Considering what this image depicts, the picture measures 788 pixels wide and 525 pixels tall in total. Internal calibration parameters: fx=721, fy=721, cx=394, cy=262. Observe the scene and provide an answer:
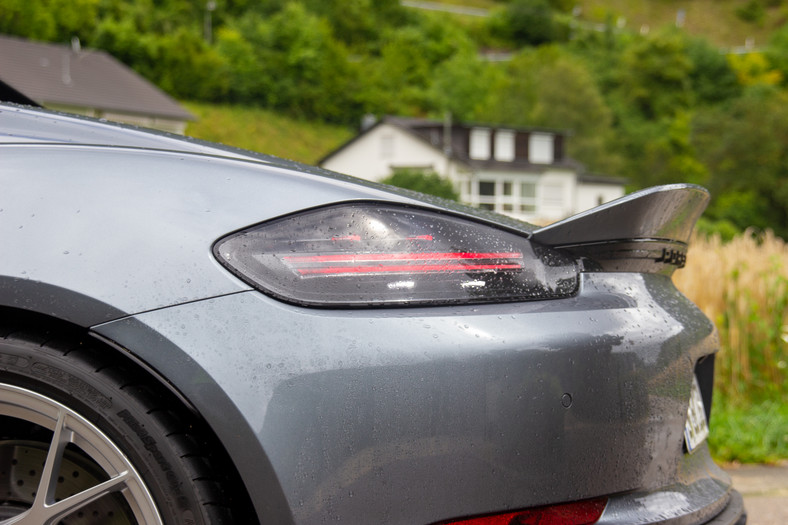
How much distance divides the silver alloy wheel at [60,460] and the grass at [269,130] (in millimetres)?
51649

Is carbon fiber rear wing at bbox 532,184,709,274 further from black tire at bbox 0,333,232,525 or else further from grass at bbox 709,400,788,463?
grass at bbox 709,400,788,463

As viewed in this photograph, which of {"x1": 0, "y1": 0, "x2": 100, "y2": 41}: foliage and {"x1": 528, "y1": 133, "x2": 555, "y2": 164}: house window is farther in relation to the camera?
{"x1": 528, "y1": 133, "x2": 555, "y2": 164}: house window

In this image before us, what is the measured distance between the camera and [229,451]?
1.17 meters

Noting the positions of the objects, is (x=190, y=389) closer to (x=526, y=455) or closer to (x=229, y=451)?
(x=229, y=451)

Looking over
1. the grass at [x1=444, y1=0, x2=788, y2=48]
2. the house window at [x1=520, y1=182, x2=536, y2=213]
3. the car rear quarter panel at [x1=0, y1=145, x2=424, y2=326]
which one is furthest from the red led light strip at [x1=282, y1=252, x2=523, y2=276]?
the grass at [x1=444, y1=0, x2=788, y2=48]

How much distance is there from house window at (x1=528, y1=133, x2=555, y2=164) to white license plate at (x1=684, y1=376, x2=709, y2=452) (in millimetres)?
49360

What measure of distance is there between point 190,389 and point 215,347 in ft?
0.26

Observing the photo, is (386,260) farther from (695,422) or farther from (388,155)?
(388,155)

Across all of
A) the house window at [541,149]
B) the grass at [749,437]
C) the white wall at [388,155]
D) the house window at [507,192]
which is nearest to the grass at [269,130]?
the white wall at [388,155]

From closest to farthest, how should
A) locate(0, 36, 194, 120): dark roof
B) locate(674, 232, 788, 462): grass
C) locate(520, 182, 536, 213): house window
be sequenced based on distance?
locate(674, 232, 788, 462): grass < locate(0, 36, 194, 120): dark roof < locate(520, 182, 536, 213): house window

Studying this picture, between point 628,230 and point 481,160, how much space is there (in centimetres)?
4707

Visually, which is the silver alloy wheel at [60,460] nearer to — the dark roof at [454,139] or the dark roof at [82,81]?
the dark roof at [82,81]

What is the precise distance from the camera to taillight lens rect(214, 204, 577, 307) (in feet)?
4.06

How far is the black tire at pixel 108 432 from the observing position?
1.18 meters
